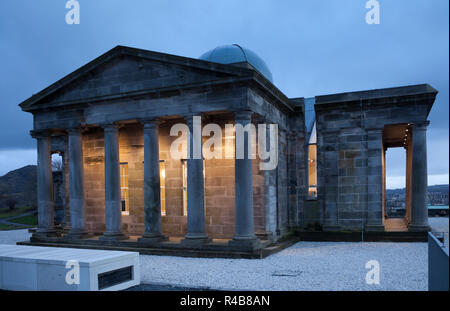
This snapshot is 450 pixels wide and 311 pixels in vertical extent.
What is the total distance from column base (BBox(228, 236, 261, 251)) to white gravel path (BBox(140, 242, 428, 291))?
65cm

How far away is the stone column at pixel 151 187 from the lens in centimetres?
1630

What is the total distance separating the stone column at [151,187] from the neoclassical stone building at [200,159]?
4cm

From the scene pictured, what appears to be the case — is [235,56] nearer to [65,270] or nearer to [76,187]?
[76,187]

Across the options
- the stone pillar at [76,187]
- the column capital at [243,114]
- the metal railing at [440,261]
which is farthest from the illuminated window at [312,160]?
the metal railing at [440,261]

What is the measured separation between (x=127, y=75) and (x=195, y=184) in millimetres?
6113

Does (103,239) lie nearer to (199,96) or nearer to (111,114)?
(111,114)

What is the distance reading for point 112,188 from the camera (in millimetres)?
17203

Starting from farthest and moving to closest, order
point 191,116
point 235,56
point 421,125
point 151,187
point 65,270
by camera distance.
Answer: point 235,56, point 421,125, point 151,187, point 191,116, point 65,270

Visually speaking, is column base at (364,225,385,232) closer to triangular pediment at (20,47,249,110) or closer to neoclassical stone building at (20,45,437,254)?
neoclassical stone building at (20,45,437,254)

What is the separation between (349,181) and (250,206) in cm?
697

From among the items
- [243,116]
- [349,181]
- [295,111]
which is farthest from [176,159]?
[349,181]

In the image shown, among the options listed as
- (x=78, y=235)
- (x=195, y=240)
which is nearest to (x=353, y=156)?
(x=195, y=240)

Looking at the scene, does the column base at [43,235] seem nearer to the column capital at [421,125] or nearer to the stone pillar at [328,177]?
the stone pillar at [328,177]
